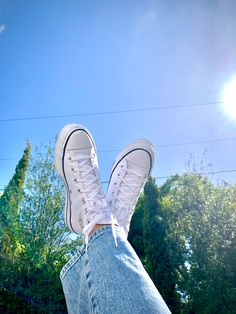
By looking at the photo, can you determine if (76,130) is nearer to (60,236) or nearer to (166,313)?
(166,313)

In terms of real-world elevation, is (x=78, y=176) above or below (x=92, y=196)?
above

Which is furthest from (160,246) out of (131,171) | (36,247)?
(131,171)

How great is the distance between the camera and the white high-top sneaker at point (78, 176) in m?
1.06

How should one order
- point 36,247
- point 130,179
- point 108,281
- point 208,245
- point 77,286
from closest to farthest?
point 108,281
point 77,286
point 130,179
point 208,245
point 36,247

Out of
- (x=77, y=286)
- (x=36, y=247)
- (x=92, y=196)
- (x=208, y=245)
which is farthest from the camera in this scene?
(x=36, y=247)

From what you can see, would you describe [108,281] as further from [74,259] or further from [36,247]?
[36,247]

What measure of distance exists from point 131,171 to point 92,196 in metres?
0.37

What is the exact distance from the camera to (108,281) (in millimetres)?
667

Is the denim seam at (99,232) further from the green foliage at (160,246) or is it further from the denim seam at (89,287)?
the green foliage at (160,246)

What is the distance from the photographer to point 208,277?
4.51m

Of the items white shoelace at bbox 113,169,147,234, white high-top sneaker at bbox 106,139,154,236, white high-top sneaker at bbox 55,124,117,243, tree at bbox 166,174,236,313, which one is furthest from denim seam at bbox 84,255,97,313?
tree at bbox 166,174,236,313

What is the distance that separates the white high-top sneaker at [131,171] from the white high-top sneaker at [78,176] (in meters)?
0.13

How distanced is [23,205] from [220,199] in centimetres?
456

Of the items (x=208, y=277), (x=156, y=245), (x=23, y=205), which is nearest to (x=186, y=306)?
(x=208, y=277)
